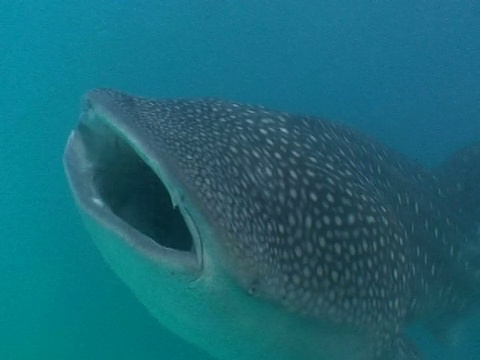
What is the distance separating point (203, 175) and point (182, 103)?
31.4 inches

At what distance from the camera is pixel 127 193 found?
2.78 metres

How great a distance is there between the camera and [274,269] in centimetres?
241

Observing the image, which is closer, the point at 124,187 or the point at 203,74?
the point at 124,187

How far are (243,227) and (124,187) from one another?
0.75m

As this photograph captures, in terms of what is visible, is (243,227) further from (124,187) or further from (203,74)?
(203,74)

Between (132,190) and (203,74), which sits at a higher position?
(203,74)

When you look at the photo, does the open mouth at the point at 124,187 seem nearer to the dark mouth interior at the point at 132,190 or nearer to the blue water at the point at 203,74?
the dark mouth interior at the point at 132,190

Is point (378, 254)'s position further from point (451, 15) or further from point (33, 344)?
point (33, 344)

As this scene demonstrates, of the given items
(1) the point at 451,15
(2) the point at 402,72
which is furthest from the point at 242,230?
(1) the point at 451,15

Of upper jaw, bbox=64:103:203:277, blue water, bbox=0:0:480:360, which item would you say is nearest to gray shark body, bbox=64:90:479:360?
upper jaw, bbox=64:103:203:277

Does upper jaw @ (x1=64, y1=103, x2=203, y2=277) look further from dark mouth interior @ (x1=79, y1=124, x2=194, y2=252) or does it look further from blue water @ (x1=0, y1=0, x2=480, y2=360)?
blue water @ (x1=0, y1=0, x2=480, y2=360)

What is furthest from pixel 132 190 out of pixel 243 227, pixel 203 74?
pixel 203 74

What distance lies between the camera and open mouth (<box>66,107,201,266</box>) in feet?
7.86

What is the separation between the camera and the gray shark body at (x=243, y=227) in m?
2.21
